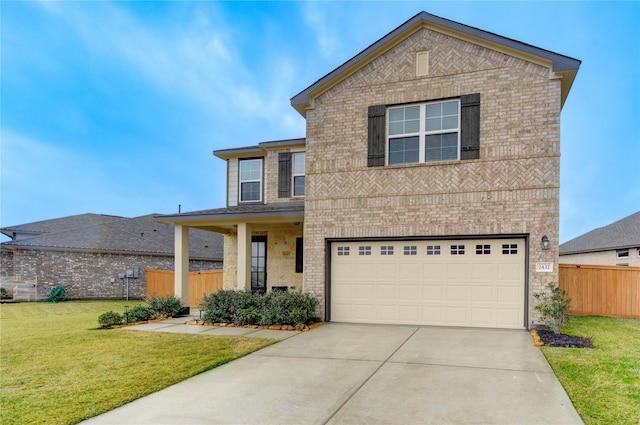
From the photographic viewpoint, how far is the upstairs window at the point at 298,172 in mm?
14266

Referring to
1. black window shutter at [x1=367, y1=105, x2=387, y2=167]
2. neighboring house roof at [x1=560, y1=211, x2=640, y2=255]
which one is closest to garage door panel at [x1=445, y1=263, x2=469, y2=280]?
A: black window shutter at [x1=367, y1=105, x2=387, y2=167]

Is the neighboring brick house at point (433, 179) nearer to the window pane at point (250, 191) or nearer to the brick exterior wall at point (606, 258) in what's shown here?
the window pane at point (250, 191)

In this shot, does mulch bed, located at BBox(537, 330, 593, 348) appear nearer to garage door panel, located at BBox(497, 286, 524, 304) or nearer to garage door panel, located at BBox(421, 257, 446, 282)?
garage door panel, located at BBox(497, 286, 524, 304)

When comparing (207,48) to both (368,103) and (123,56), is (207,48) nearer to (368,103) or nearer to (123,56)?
(123,56)

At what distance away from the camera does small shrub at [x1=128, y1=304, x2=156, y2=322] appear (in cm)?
1156

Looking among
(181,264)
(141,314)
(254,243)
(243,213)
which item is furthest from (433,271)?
(141,314)

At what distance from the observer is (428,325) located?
33.6 ft

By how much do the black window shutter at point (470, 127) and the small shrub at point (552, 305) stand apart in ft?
11.5

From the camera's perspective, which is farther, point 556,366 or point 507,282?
point 507,282

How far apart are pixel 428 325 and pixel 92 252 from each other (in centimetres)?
1878

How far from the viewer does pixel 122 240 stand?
23500 mm

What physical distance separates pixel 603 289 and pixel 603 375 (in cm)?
866

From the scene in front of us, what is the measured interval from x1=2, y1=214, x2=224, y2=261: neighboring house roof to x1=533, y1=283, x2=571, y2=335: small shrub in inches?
785

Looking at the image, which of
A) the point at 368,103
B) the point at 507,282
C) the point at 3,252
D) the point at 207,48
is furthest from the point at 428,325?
the point at 3,252
